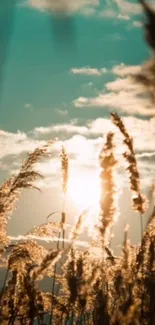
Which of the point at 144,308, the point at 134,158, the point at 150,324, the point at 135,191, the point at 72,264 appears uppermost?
the point at 134,158

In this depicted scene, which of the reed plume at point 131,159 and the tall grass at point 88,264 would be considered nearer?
the tall grass at point 88,264

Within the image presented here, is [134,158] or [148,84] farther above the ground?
[134,158]

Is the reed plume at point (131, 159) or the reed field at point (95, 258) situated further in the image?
the reed plume at point (131, 159)

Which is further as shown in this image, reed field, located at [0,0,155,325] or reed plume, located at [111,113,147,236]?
reed plume, located at [111,113,147,236]

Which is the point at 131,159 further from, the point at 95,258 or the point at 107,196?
the point at 95,258

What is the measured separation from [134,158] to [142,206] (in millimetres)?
634

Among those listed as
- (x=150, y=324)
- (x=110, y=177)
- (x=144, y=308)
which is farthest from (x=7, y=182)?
(x=150, y=324)

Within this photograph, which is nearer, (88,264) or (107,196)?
(107,196)

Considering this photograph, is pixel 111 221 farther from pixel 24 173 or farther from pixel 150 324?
pixel 24 173

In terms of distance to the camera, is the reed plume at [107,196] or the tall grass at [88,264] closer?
the tall grass at [88,264]

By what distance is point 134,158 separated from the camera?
15.9 ft

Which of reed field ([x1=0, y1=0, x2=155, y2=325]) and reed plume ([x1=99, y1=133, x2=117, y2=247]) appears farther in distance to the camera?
reed plume ([x1=99, y1=133, x2=117, y2=247])

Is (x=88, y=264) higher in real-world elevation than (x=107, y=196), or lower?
lower

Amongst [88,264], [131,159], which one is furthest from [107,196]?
[88,264]
